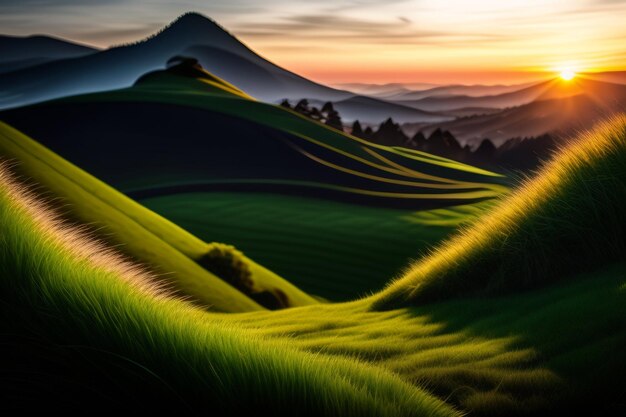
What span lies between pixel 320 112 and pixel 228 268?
348 feet

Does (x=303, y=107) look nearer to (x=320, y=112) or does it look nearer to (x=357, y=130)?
(x=320, y=112)

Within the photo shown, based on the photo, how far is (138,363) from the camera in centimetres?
330

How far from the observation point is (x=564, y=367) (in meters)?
4.30

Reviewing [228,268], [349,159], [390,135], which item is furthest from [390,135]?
[228,268]

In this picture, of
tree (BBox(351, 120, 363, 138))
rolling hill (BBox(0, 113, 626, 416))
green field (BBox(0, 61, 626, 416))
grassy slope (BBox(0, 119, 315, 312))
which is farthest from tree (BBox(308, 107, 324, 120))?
rolling hill (BBox(0, 113, 626, 416))

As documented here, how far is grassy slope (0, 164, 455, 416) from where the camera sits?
3.19m

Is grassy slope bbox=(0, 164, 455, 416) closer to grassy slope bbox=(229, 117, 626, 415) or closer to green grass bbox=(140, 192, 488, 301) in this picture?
grassy slope bbox=(229, 117, 626, 415)

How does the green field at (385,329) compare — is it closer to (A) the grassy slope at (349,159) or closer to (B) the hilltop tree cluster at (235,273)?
(B) the hilltop tree cluster at (235,273)

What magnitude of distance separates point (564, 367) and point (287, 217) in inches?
2463

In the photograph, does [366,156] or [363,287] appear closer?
[363,287]

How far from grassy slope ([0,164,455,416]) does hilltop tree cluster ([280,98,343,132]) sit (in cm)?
12771

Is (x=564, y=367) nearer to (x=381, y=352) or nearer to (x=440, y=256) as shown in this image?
(x=381, y=352)

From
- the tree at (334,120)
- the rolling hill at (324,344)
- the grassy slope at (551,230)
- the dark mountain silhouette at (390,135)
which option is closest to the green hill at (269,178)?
the tree at (334,120)

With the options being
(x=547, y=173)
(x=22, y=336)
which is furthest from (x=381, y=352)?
(x=547, y=173)
